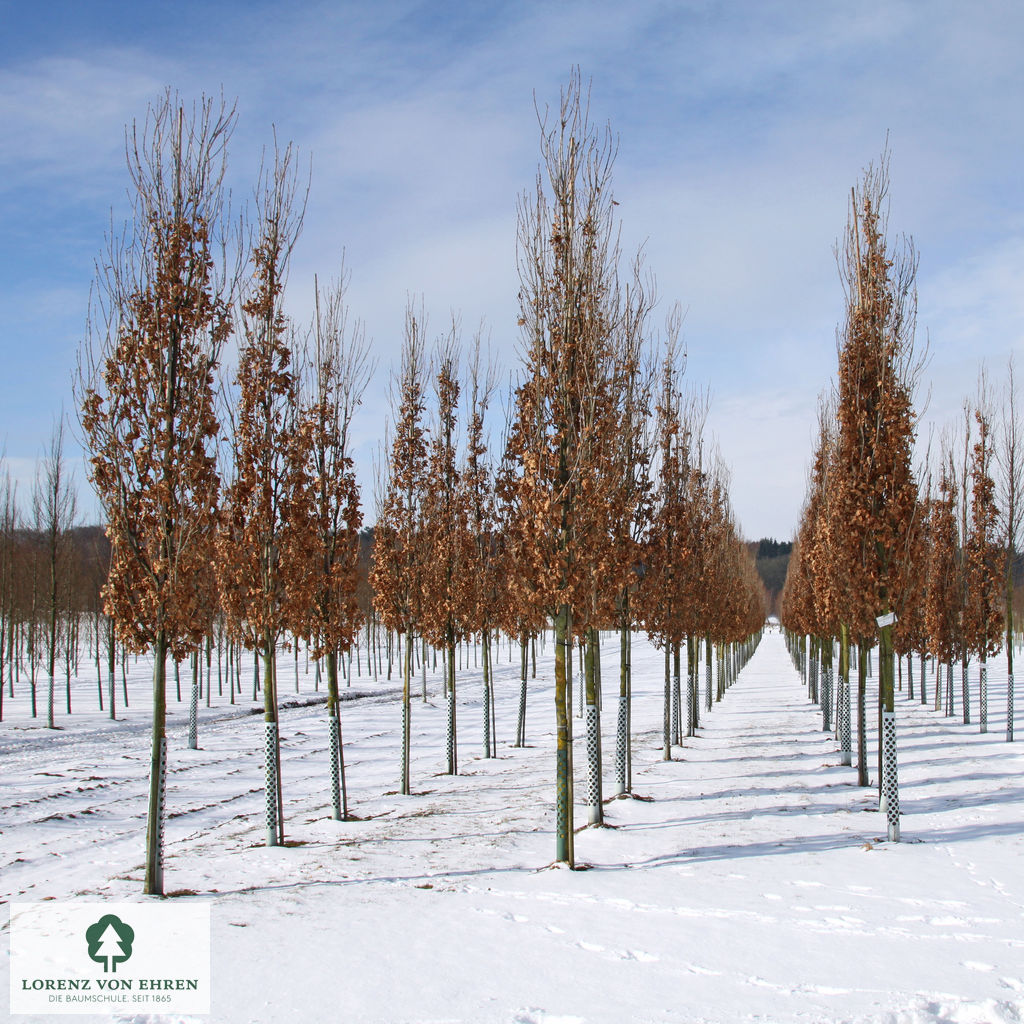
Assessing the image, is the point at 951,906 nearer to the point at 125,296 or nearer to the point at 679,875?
the point at 679,875

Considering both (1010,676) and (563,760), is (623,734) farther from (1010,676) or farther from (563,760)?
(1010,676)

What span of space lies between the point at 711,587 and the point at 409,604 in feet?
34.4

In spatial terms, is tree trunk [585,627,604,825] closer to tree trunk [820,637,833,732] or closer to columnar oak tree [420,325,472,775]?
columnar oak tree [420,325,472,775]

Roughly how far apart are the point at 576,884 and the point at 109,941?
4.00 m

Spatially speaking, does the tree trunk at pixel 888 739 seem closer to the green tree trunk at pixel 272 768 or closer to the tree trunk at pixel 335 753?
the tree trunk at pixel 335 753

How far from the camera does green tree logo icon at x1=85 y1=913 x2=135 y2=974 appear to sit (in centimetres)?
568

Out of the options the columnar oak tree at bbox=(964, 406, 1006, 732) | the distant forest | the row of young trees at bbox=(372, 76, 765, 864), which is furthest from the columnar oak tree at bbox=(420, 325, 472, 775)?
the distant forest

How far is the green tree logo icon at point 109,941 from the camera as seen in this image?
18.6ft

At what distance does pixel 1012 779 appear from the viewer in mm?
13227

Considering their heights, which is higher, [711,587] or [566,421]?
[566,421]

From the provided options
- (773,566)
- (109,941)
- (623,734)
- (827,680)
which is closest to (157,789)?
(109,941)

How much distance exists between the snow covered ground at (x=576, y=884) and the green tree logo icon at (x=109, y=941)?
640 mm

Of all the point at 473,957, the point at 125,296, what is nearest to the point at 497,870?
the point at 473,957

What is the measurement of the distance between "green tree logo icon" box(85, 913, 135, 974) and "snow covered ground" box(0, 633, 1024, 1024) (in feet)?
2.10
